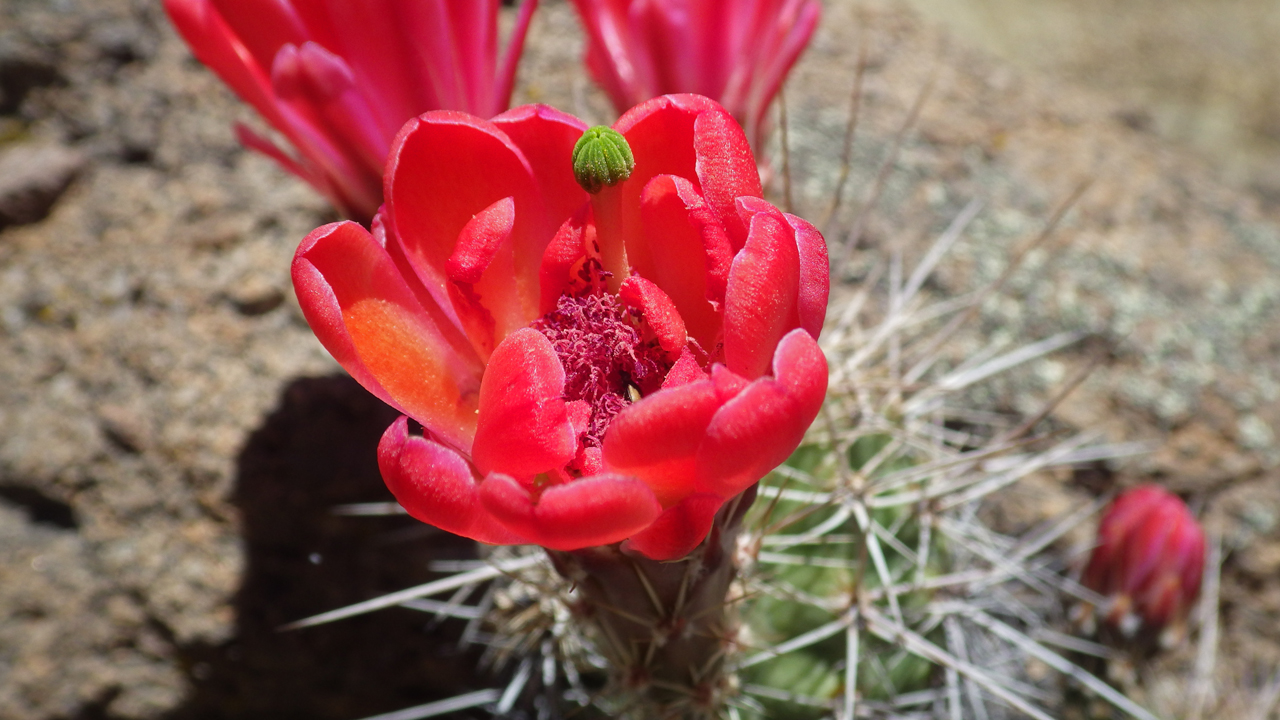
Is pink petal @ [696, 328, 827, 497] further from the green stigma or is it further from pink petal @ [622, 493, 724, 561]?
the green stigma

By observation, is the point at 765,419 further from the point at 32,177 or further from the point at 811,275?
the point at 32,177

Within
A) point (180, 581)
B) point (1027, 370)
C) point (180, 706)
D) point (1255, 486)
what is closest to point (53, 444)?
→ point (180, 581)

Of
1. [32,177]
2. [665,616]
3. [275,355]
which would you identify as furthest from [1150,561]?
[32,177]

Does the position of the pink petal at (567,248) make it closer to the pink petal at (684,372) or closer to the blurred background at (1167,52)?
the pink petal at (684,372)

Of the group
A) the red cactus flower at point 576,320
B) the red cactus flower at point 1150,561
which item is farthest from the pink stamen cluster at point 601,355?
the red cactus flower at point 1150,561

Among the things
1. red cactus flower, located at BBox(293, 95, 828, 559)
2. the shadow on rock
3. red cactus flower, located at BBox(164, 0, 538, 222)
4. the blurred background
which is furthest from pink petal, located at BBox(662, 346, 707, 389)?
the blurred background

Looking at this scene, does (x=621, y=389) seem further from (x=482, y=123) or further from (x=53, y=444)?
(x=53, y=444)
